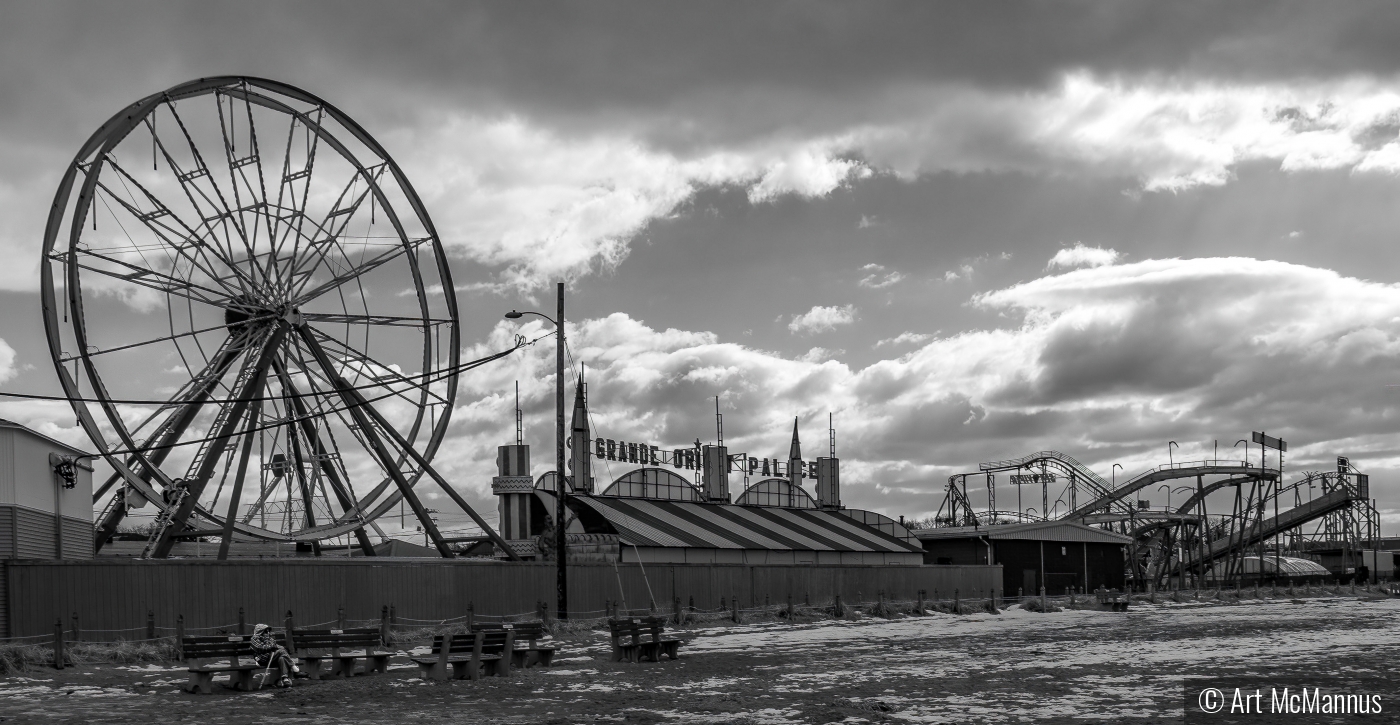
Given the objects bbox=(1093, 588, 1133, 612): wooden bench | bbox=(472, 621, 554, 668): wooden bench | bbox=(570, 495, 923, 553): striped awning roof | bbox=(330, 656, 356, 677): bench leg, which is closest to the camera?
bbox=(330, 656, 356, 677): bench leg

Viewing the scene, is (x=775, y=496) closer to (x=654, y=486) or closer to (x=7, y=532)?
(x=654, y=486)

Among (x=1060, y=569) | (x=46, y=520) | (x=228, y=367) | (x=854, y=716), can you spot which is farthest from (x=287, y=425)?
(x=1060, y=569)

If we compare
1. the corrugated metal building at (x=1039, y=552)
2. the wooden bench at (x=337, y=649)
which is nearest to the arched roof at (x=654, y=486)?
the corrugated metal building at (x=1039, y=552)

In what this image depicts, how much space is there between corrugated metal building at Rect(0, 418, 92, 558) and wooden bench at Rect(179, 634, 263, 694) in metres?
12.4

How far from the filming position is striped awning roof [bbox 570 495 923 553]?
6372cm

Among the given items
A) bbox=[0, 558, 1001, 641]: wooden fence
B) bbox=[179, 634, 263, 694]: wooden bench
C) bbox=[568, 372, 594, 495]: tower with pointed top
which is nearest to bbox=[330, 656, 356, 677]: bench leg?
bbox=[179, 634, 263, 694]: wooden bench

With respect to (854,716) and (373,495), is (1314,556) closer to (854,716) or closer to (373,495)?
(373,495)

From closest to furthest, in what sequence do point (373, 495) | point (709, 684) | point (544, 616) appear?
point (709, 684) < point (544, 616) < point (373, 495)

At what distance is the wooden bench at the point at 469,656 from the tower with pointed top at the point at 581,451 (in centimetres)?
4765

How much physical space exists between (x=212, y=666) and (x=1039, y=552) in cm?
6678

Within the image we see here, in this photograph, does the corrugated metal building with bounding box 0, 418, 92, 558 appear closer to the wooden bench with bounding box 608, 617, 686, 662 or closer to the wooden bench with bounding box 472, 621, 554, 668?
the wooden bench with bounding box 472, 621, 554, 668

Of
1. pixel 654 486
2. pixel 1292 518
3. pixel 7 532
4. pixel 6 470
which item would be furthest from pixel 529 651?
pixel 1292 518

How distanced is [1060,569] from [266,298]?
182 feet

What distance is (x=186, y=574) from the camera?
116 feet
